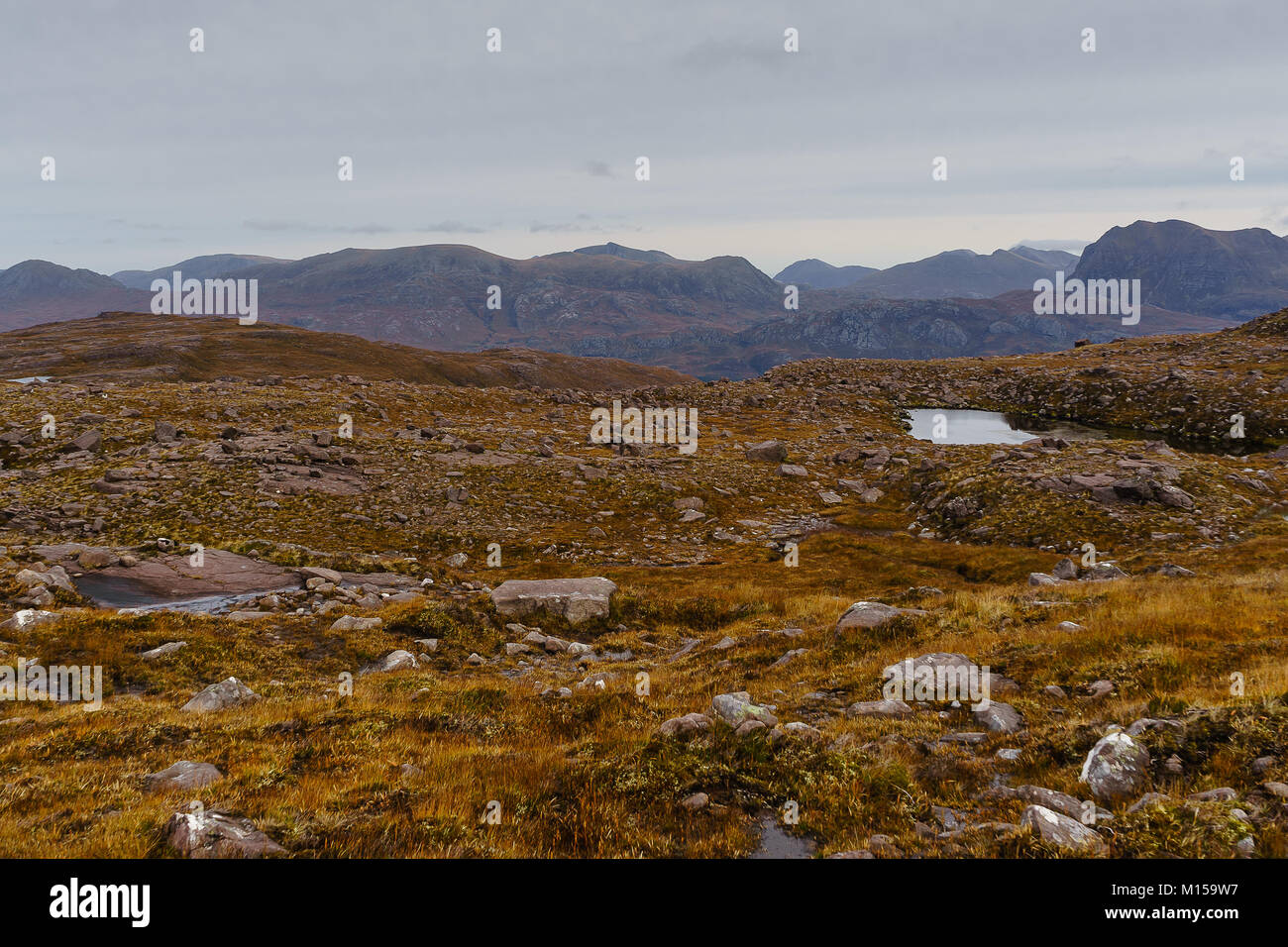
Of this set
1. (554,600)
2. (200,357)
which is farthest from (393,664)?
(200,357)

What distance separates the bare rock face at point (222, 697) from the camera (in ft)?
45.5

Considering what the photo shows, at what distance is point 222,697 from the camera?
14.2 m

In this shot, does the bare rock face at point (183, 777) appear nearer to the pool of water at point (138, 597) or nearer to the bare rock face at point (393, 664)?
the bare rock face at point (393, 664)

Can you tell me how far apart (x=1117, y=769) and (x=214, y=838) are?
37.2ft

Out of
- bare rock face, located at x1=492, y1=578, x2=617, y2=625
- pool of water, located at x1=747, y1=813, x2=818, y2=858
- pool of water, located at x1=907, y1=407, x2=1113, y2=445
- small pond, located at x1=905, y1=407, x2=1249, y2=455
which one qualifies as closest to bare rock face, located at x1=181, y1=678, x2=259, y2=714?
bare rock face, located at x1=492, y1=578, x2=617, y2=625

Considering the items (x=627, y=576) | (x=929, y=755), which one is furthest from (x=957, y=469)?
(x=929, y=755)

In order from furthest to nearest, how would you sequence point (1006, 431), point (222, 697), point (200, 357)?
point (200, 357)
point (1006, 431)
point (222, 697)

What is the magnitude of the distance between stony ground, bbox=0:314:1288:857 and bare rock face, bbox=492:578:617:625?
0.15 metres

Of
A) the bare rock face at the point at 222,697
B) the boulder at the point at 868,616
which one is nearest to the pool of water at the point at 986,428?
the boulder at the point at 868,616

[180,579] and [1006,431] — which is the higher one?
[1006,431]

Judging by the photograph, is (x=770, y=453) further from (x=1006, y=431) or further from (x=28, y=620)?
(x=28, y=620)

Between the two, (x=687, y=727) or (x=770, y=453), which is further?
A: (x=770, y=453)

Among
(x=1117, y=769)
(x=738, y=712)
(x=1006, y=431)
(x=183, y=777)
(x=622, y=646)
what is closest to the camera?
(x=1117, y=769)
